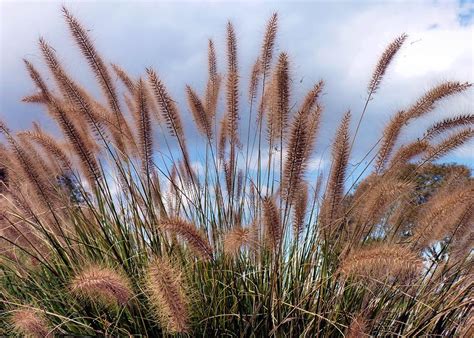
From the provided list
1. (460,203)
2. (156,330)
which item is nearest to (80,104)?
(156,330)

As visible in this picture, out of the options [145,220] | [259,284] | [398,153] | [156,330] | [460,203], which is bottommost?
[156,330]

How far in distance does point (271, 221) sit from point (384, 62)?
5.63 feet

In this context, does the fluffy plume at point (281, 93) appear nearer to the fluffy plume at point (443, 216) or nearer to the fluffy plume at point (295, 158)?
the fluffy plume at point (295, 158)

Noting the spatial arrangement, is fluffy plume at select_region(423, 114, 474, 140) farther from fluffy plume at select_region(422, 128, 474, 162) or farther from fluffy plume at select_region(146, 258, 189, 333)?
fluffy plume at select_region(146, 258, 189, 333)

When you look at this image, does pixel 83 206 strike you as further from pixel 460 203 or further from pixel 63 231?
pixel 460 203

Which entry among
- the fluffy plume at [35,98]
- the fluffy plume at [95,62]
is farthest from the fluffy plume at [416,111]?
the fluffy plume at [35,98]

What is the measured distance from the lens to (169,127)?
4.59m

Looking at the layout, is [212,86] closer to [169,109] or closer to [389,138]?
[169,109]

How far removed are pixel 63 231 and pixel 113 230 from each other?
1.25 ft

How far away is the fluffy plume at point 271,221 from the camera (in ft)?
11.2

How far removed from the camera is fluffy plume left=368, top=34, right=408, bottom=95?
180 inches

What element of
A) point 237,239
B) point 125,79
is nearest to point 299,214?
point 237,239

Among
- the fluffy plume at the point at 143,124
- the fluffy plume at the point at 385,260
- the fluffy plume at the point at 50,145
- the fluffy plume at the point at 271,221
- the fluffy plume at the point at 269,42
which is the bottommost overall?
the fluffy plume at the point at 385,260

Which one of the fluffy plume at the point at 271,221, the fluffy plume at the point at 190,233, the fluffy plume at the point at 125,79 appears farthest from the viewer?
the fluffy plume at the point at 125,79
